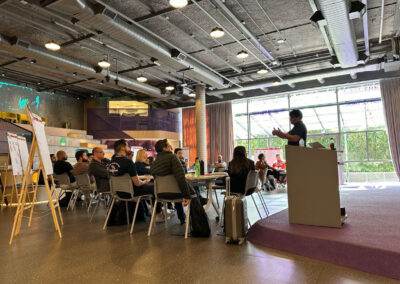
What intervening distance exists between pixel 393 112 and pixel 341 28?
6.17 meters

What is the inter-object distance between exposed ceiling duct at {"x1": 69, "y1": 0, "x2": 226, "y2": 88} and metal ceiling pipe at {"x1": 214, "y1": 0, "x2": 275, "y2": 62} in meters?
2.04

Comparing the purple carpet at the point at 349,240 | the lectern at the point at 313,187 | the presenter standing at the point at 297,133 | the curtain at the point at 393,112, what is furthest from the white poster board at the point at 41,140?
the curtain at the point at 393,112

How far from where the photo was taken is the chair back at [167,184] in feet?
13.3

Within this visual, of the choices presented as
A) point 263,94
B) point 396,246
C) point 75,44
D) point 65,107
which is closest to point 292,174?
point 396,246

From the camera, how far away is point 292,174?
12.2 ft

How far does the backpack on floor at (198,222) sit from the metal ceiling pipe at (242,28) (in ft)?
15.0

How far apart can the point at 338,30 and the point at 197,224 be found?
233 inches

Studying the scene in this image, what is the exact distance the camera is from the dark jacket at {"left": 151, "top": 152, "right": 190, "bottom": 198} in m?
3.98

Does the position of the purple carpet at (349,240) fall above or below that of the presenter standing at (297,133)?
below

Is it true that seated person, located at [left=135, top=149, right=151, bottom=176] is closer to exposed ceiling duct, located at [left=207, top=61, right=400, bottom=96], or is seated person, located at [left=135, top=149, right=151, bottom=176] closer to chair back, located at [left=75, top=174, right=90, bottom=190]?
chair back, located at [left=75, top=174, right=90, bottom=190]

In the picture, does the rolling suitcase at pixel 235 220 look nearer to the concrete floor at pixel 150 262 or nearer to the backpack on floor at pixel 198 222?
the concrete floor at pixel 150 262

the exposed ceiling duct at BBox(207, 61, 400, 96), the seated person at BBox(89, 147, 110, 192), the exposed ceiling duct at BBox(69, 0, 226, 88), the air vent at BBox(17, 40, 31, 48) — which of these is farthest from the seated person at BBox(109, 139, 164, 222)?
the exposed ceiling duct at BBox(207, 61, 400, 96)

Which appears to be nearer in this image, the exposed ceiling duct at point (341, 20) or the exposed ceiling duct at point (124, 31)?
the exposed ceiling duct at point (341, 20)

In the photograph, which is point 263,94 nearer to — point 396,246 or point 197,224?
point 197,224
